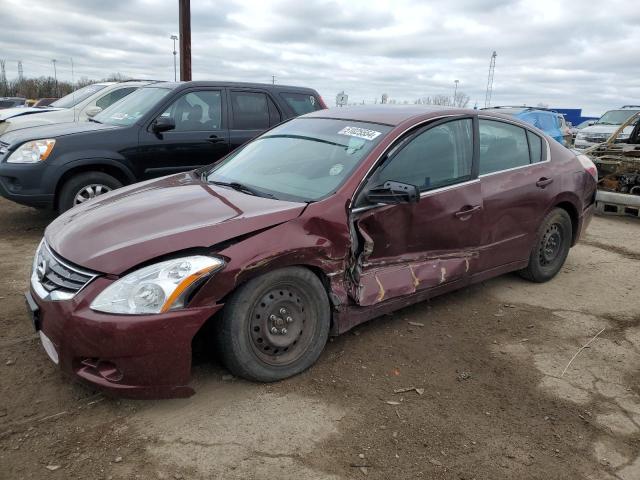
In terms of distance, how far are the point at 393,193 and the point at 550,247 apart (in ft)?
8.07

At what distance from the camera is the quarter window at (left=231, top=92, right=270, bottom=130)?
7160 millimetres

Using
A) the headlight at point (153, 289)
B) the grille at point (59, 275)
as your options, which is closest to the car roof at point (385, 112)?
the headlight at point (153, 289)

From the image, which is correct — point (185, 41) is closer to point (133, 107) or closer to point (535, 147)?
point (133, 107)

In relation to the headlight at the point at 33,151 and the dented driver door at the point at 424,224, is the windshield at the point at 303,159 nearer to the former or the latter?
the dented driver door at the point at 424,224

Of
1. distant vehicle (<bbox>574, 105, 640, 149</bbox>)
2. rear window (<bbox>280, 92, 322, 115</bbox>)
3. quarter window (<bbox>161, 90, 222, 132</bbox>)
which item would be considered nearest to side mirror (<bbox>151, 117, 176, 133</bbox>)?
quarter window (<bbox>161, 90, 222, 132</bbox>)

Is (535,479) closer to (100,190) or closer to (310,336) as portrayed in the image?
(310,336)

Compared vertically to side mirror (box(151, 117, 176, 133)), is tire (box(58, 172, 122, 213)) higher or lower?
lower

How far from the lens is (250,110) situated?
7.28 m

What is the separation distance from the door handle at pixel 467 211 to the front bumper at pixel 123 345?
1993 mm

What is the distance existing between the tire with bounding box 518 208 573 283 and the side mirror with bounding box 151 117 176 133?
422 centimetres

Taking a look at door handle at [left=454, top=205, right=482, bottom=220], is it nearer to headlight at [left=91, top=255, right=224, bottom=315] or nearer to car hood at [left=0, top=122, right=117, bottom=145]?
headlight at [left=91, top=255, right=224, bottom=315]

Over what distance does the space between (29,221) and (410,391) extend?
589 cm

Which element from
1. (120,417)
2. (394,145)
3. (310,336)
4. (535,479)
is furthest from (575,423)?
(120,417)

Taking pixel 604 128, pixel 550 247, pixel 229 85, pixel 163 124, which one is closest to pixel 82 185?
pixel 163 124
